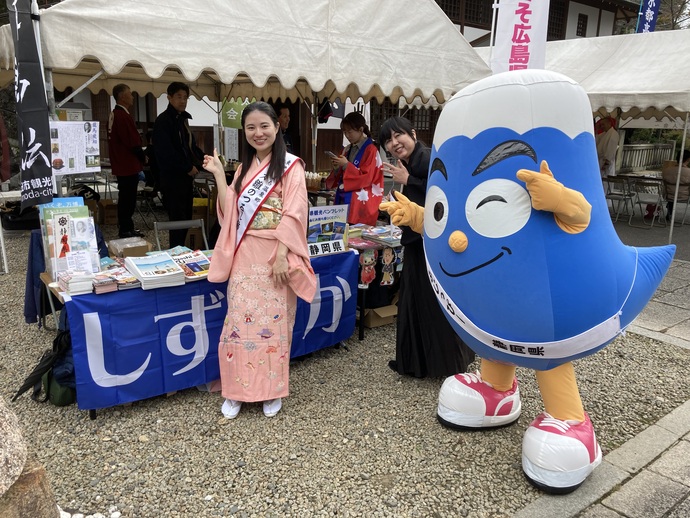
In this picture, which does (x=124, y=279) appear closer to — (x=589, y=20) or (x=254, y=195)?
(x=254, y=195)

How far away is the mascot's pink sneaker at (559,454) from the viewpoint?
2445mm

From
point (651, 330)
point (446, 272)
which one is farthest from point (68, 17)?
point (651, 330)

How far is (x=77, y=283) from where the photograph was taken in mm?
2938

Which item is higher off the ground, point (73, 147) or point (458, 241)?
point (73, 147)

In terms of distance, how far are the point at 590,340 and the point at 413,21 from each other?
3.27 m

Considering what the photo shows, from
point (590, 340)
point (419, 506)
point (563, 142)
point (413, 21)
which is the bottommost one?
point (419, 506)

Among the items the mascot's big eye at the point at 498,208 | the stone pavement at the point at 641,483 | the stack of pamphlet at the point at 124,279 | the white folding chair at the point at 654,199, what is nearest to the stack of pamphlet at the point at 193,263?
the stack of pamphlet at the point at 124,279

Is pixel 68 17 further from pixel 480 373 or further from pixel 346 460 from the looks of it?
pixel 480 373

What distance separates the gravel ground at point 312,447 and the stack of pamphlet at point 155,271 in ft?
2.61

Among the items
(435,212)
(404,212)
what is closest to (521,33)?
(404,212)

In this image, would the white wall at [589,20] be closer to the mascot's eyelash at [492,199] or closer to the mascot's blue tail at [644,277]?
the mascot's blue tail at [644,277]

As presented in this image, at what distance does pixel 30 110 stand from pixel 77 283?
110 centimetres

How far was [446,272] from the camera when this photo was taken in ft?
8.04

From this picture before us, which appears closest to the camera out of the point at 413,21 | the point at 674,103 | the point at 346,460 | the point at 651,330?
the point at 346,460
